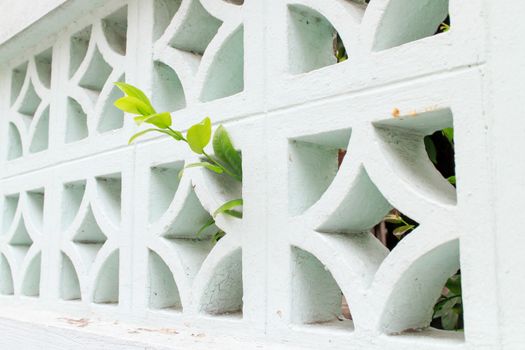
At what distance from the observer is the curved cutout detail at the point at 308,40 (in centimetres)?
68

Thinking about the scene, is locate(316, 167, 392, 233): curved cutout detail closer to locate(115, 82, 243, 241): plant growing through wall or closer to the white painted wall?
the white painted wall

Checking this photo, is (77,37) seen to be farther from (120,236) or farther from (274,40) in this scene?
(274,40)

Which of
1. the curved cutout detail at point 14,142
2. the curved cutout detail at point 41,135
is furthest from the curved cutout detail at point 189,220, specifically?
the curved cutout detail at point 14,142

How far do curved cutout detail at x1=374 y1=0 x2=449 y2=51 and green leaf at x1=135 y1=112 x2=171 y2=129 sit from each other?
0.26 m

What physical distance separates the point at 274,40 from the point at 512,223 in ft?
1.12

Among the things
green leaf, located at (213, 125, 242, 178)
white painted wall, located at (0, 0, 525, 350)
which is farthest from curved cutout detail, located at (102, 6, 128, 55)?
green leaf, located at (213, 125, 242, 178)

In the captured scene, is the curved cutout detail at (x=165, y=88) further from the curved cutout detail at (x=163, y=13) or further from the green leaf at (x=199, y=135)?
the green leaf at (x=199, y=135)

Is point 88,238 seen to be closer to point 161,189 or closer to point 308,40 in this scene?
point 161,189

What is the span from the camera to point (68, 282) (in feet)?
3.31

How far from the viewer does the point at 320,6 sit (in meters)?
0.65

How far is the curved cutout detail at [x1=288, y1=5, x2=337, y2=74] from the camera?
68cm

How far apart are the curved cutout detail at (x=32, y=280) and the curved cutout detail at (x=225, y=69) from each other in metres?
0.52

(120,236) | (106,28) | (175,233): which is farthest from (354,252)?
(106,28)

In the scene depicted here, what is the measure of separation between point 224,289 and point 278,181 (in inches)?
6.9
